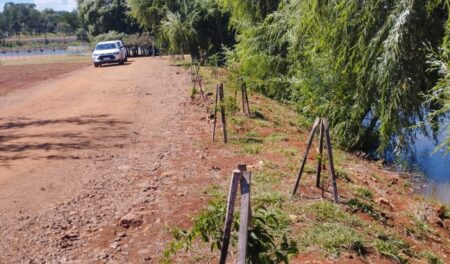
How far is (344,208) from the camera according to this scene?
5895 mm

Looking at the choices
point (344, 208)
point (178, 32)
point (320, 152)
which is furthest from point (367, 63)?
point (178, 32)

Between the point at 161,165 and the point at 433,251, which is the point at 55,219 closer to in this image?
the point at 161,165

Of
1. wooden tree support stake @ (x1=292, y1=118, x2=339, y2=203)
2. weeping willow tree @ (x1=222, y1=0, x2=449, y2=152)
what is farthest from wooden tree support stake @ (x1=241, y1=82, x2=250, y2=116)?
wooden tree support stake @ (x1=292, y1=118, x2=339, y2=203)

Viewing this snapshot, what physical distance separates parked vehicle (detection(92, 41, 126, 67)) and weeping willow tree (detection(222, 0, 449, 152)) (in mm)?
18360

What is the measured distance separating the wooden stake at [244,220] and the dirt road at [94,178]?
1751 millimetres

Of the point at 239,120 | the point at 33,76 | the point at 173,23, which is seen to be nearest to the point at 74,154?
the point at 239,120

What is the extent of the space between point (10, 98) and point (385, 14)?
506 inches

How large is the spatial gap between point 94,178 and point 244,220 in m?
4.40

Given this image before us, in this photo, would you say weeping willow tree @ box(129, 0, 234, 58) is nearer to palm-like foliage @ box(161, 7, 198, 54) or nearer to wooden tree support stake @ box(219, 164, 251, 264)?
palm-like foliage @ box(161, 7, 198, 54)

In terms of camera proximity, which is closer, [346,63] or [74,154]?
[74,154]

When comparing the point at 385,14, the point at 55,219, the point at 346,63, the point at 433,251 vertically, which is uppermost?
the point at 385,14

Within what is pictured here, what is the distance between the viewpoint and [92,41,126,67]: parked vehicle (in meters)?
28.2

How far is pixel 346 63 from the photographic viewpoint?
9.23 m

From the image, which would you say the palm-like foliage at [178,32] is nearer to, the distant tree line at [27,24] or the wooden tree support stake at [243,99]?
the wooden tree support stake at [243,99]
